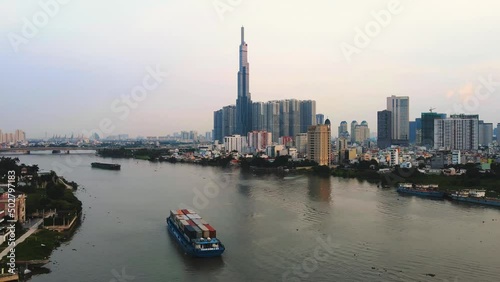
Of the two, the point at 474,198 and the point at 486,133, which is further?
the point at 486,133

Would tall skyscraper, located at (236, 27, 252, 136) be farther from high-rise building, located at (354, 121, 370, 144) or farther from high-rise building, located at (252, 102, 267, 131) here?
high-rise building, located at (354, 121, 370, 144)

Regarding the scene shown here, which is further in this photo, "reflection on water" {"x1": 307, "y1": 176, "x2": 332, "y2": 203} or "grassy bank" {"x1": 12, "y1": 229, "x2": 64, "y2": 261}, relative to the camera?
"reflection on water" {"x1": 307, "y1": 176, "x2": 332, "y2": 203}

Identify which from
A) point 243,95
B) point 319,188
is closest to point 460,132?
point 319,188

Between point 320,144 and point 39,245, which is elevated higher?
point 320,144

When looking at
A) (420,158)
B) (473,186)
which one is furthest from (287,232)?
(420,158)
